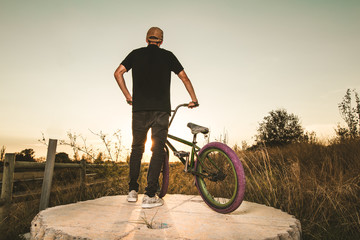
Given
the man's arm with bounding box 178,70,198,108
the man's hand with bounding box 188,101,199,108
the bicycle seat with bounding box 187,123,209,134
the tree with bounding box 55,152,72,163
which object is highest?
the man's arm with bounding box 178,70,198,108

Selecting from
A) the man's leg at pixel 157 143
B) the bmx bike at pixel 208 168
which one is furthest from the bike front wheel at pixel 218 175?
the man's leg at pixel 157 143

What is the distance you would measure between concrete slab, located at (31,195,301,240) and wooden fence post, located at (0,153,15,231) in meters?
1.86

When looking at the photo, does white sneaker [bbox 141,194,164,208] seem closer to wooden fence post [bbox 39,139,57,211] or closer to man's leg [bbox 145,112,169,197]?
man's leg [bbox 145,112,169,197]

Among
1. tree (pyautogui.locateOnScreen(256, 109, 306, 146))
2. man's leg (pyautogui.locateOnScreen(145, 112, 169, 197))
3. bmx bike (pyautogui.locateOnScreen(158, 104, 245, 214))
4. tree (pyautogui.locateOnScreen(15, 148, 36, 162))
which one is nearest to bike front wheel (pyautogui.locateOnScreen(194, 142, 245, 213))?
bmx bike (pyautogui.locateOnScreen(158, 104, 245, 214))

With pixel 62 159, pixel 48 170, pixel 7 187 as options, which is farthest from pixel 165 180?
pixel 62 159

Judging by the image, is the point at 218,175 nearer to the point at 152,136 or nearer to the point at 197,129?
the point at 197,129

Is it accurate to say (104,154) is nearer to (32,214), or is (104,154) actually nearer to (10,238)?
(32,214)

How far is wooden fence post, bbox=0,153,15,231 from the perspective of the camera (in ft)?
12.7

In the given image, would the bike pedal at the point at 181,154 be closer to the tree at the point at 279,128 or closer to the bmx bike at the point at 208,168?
the bmx bike at the point at 208,168

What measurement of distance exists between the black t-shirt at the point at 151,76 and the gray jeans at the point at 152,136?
9 centimetres

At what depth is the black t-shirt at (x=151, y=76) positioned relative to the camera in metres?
2.89

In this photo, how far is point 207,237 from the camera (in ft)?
5.91

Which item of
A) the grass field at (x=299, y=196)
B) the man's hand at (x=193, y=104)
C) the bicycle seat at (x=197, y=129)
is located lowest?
the grass field at (x=299, y=196)

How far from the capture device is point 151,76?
294 centimetres
